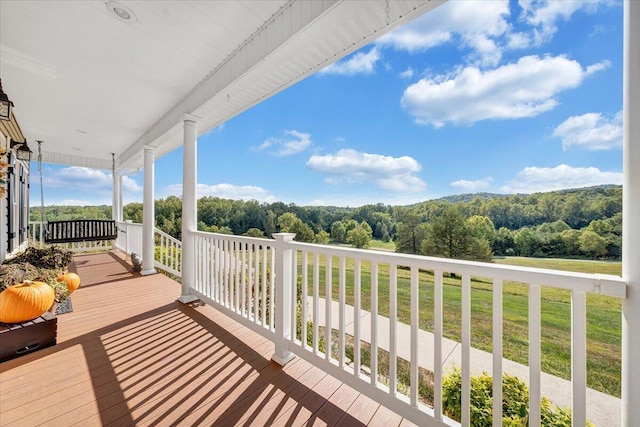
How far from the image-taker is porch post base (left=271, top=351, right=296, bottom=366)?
2.08 metres

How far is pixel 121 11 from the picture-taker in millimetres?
2096

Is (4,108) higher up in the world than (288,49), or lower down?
lower down

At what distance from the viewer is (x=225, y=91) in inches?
114

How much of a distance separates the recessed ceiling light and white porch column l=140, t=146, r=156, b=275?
3.14 m

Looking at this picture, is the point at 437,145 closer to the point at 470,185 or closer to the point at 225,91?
the point at 470,185

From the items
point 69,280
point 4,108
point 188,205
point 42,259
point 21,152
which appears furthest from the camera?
point 21,152

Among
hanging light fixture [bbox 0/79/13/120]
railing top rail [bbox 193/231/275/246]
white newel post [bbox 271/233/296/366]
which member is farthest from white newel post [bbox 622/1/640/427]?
hanging light fixture [bbox 0/79/13/120]

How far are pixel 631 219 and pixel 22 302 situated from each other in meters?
3.77

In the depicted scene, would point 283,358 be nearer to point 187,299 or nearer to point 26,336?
point 187,299

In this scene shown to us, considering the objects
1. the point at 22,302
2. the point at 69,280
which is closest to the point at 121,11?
the point at 22,302

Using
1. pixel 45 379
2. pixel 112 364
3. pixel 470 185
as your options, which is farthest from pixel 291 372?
pixel 470 185

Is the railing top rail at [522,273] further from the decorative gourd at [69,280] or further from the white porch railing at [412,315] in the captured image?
the decorative gourd at [69,280]

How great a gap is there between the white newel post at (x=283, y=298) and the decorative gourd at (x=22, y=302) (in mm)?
2024

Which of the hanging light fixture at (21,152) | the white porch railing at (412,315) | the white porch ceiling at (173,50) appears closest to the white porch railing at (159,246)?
the hanging light fixture at (21,152)
